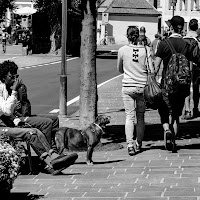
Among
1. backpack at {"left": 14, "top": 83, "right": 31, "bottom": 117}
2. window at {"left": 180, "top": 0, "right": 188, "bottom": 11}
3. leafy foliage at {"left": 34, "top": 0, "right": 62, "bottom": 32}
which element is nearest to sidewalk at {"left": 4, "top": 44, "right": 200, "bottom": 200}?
backpack at {"left": 14, "top": 83, "right": 31, "bottom": 117}

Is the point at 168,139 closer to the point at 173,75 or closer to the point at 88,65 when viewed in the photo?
the point at 173,75

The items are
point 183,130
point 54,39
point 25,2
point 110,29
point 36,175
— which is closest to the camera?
point 36,175

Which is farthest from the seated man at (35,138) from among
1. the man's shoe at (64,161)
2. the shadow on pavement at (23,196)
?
the shadow on pavement at (23,196)

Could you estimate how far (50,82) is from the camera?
3117cm

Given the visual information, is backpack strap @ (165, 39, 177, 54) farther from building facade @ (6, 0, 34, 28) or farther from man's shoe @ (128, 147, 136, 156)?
building facade @ (6, 0, 34, 28)

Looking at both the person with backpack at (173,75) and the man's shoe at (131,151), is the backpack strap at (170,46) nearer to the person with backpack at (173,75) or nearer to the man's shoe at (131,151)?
the person with backpack at (173,75)

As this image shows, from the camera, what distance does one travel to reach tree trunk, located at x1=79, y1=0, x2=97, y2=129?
13.3 metres

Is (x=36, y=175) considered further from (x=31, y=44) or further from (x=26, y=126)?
(x=31, y=44)

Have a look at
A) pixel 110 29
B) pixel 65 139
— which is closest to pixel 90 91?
pixel 65 139

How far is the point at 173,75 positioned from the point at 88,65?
1.81 metres

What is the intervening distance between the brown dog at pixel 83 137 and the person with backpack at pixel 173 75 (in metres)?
1.10

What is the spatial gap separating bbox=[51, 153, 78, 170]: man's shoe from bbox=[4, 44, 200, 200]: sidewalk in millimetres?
160

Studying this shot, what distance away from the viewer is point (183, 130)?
1484 centimetres

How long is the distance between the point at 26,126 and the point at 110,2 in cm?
8680
